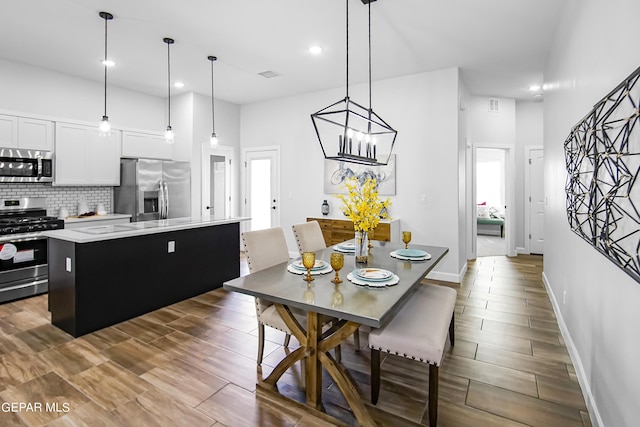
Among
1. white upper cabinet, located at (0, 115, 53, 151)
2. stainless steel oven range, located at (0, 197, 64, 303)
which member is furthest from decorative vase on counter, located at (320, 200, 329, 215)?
white upper cabinet, located at (0, 115, 53, 151)

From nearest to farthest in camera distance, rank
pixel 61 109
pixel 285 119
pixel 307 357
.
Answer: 1. pixel 307 357
2. pixel 61 109
3. pixel 285 119

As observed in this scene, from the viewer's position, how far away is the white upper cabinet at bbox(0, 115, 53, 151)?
14.0 ft

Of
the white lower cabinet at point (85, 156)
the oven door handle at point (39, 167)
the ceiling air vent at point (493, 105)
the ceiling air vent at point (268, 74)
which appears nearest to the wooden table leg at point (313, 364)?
the ceiling air vent at point (268, 74)

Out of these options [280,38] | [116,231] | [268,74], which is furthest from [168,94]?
[116,231]

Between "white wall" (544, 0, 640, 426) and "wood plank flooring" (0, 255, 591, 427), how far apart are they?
303 millimetres

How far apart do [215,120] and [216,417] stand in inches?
212

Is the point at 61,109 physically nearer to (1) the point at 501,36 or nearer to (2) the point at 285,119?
(2) the point at 285,119

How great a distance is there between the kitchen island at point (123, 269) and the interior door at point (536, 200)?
5.68m

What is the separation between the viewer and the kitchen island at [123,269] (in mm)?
3098

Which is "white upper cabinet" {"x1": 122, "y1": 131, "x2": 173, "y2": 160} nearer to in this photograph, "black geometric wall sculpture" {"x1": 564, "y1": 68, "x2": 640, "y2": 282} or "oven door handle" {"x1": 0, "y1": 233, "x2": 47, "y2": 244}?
"oven door handle" {"x1": 0, "y1": 233, "x2": 47, "y2": 244}

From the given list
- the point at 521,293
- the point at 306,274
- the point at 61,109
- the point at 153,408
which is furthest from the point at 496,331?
the point at 61,109

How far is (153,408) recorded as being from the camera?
209 centimetres

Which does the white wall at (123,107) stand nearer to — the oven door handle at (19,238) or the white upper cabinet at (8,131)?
the white upper cabinet at (8,131)

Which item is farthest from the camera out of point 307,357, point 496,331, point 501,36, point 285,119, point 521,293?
point 285,119
